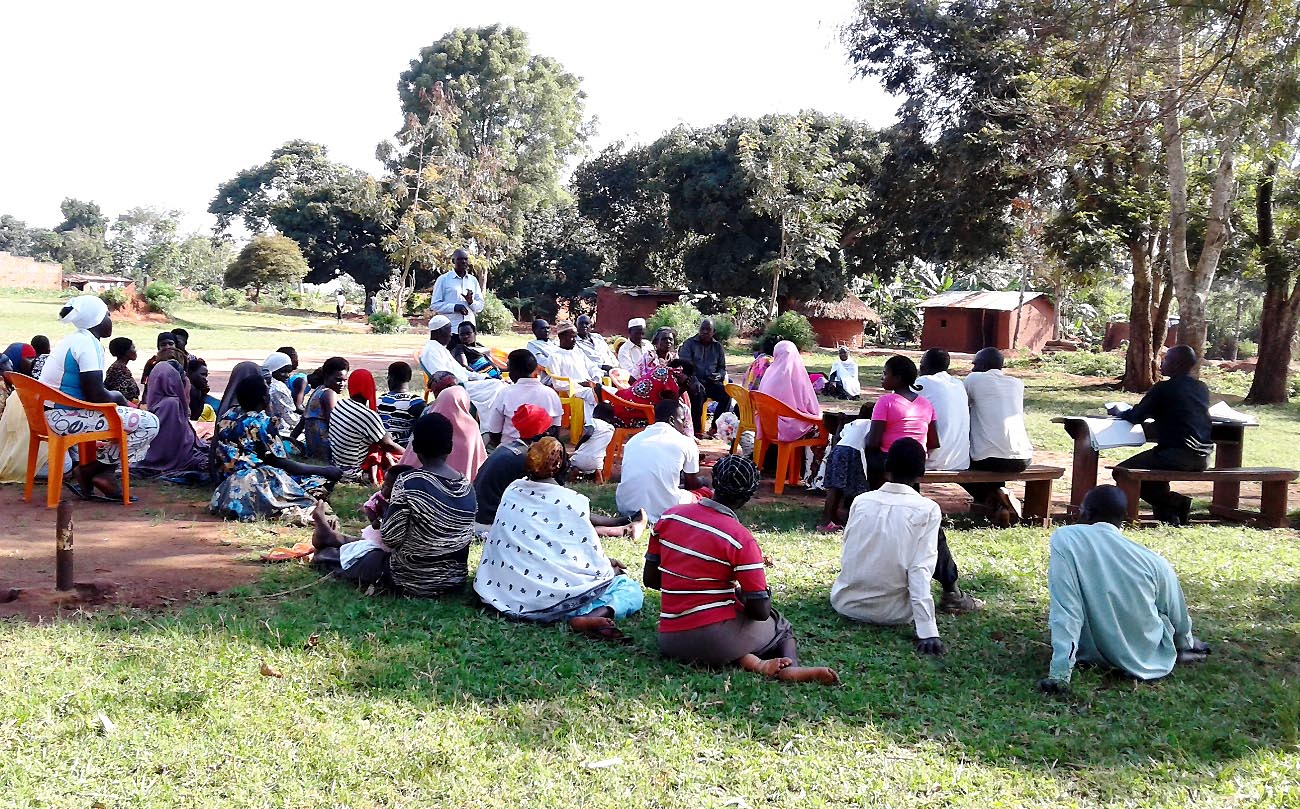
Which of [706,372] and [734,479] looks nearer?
[734,479]

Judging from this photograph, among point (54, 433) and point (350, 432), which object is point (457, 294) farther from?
point (54, 433)

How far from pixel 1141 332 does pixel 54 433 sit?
2223 cm

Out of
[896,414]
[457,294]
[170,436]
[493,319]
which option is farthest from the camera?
[493,319]

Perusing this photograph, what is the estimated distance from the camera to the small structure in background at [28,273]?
55.8 meters

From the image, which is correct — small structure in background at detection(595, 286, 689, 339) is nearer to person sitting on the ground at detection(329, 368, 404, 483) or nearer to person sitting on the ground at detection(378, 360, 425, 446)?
person sitting on the ground at detection(378, 360, 425, 446)

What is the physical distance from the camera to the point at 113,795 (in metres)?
3.45

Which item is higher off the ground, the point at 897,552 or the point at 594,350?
the point at 594,350

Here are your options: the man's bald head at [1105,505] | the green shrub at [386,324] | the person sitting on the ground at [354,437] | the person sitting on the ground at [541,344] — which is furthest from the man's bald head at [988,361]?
the green shrub at [386,324]

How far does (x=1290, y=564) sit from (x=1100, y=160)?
56.3 feet

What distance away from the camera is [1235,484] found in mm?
9445

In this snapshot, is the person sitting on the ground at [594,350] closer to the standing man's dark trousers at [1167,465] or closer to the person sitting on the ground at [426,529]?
the standing man's dark trousers at [1167,465]

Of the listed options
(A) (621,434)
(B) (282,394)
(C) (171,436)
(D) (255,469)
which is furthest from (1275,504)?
(C) (171,436)

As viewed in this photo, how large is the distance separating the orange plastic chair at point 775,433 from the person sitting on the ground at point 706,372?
229cm

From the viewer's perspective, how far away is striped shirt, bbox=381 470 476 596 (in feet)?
18.0
